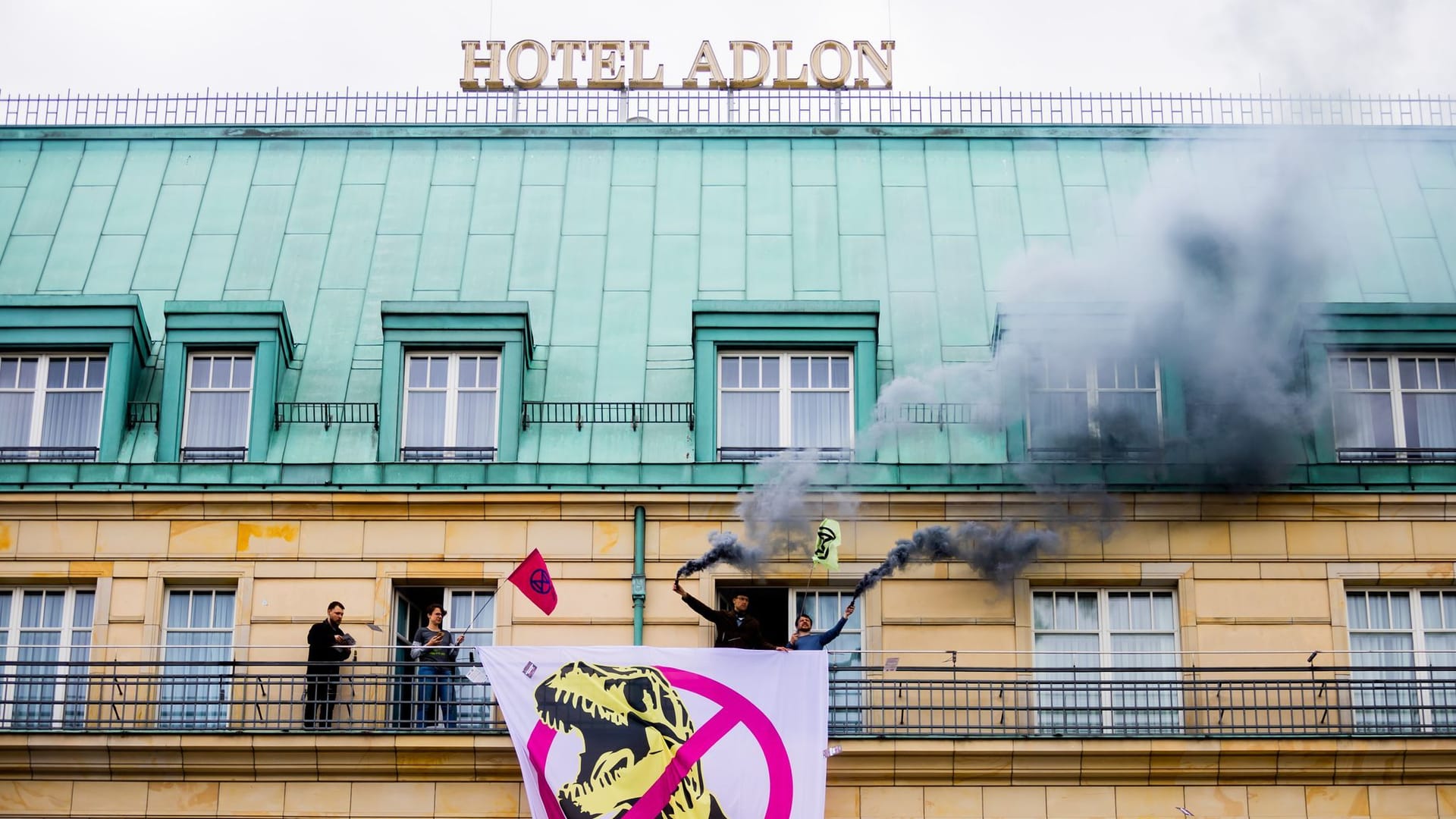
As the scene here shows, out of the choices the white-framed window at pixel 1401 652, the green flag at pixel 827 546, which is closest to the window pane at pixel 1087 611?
the white-framed window at pixel 1401 652

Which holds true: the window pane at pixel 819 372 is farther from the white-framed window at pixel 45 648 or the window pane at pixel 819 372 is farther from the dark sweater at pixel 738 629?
the white-framed window at pixel 45 648

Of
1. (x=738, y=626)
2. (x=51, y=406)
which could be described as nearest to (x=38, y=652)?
(x=51, y=406)

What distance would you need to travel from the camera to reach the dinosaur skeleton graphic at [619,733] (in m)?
23.9

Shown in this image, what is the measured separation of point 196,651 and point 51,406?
14.4 feet

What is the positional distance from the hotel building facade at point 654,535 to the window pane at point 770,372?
2.8 inches

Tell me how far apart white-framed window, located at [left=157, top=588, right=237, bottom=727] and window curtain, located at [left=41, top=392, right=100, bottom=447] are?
2.75 meters

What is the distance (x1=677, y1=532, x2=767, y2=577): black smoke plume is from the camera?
2580 cm

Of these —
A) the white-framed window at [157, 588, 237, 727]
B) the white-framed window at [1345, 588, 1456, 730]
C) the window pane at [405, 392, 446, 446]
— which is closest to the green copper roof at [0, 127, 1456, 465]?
the window pane at [405, 392, 446, 446]

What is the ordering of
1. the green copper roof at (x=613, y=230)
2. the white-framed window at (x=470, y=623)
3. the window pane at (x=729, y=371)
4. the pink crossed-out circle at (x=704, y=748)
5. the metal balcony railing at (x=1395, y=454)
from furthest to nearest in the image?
1. the green copper roof at (x=613, y=230)
2. the window pane at (x=729, y=371)
3. the metal balcony railing at (x=1395, y=454)
4. the white-framed window at (x=470, y=623)
5. the pink crossed-out circle at (x=704, y=748)

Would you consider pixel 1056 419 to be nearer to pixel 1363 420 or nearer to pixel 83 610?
pixel 1363 420

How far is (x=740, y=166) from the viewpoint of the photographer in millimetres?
32531

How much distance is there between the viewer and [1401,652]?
86.1 ft

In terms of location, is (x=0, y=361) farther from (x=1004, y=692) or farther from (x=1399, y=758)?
(x=1399, y=758)

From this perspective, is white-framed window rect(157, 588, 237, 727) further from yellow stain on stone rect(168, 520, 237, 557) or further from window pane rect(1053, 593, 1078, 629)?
window pane rect(1053, 593, 1078, 629)
